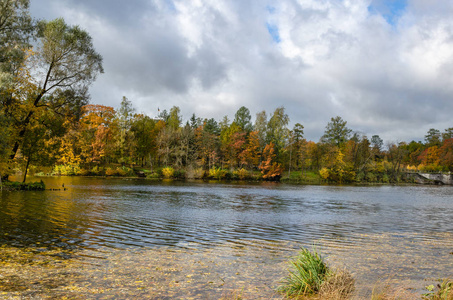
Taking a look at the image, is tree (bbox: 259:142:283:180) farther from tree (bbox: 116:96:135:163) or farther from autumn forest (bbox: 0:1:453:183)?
tree (bbox: 116:96:135:163)

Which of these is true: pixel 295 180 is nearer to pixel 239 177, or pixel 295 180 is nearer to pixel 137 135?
pixel 239 177

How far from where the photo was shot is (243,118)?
11088 centimetres

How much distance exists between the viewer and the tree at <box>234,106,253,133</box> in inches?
4293

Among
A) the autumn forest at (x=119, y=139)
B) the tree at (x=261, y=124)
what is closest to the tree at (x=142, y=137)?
the autumn forest at (x=119, y=139)

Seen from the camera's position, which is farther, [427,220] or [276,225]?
[427,220]

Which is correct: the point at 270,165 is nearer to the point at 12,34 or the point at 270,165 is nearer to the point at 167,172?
the point at 167,172

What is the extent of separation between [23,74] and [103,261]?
29257 millimetres

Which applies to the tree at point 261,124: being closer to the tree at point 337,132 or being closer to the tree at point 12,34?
the tree at point 337,132

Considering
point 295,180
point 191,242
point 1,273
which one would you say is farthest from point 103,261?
point 295,180

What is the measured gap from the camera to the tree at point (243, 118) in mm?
109031

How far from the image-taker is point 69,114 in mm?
34938

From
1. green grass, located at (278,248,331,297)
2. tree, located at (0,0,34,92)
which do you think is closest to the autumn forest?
tree, located at (0,0,34,92)

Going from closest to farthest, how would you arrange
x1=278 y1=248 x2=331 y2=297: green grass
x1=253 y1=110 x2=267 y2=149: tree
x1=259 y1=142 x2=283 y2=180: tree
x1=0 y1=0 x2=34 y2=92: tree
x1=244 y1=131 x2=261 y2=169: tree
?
x1=278 y1=248 x2=331 y2=297: green grass < x1=0 y1=0 x2=34 y2=92: tree < x1=259 y1=142 x2=283 y2=180: tree < x1=244 y1=131 x2=261 y2=169: tree < x1=253 y1=110 x2=267 y2=149: tree

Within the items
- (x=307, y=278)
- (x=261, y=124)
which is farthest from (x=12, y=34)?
(x=261, y=124)
